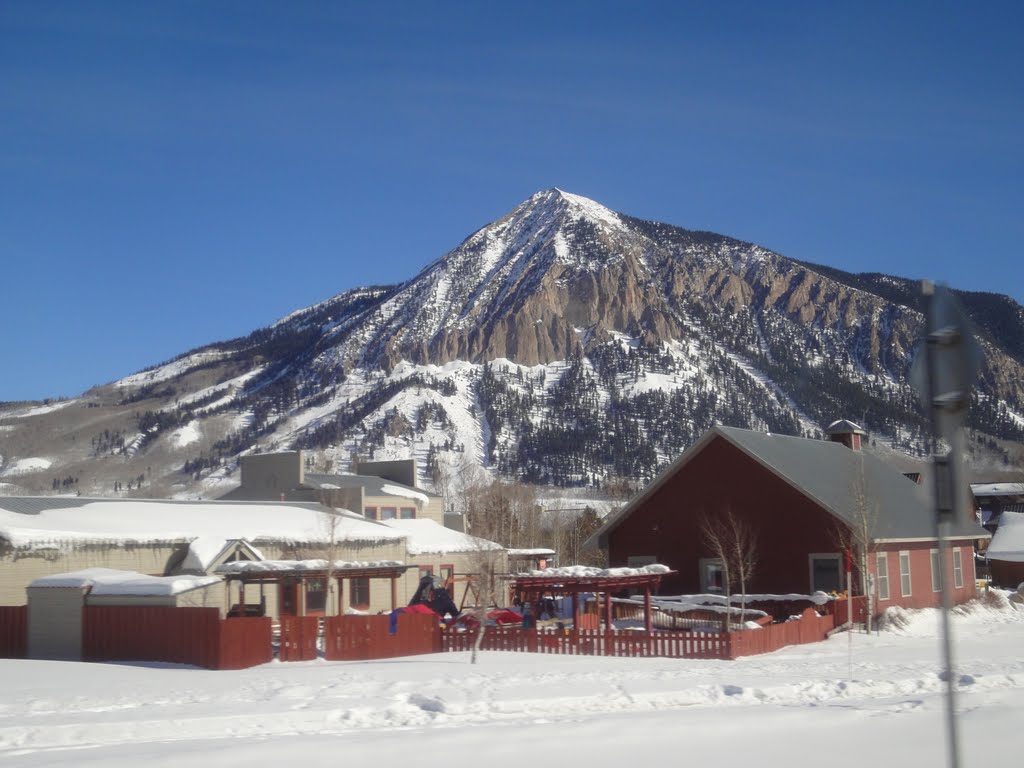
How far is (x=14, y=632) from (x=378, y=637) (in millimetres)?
10375

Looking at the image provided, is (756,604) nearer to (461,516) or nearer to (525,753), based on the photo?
(525,753)

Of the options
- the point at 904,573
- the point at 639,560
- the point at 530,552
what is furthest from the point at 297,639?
the point at 530,552

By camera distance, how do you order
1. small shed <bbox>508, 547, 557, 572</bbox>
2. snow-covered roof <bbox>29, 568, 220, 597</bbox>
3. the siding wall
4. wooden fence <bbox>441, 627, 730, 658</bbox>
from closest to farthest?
wooden fence <bbox>441, 627, 730, 658</bbox>
snow-covered roof <bbox>29, 568, 220, 597</bbox>
the siding wall
small shed <bbox>508, 547, 557, 572</bbox>

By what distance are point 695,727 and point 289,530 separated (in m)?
30.6

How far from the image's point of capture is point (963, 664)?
76.6 ft

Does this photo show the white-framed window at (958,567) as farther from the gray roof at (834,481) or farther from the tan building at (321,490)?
the tan building at (321,490)

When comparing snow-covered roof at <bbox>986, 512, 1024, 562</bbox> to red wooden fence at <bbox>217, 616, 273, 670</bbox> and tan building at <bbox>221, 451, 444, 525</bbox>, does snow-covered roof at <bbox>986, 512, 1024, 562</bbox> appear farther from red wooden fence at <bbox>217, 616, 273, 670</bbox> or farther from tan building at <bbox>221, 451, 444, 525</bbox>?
red wooden fence at <bbox>217, 616, 273, 670</bbox>

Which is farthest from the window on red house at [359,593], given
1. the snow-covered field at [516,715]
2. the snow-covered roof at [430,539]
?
the snow-covered field at [516,715]

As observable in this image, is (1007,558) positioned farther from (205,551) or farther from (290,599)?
(205,551)

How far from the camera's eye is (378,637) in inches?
1105

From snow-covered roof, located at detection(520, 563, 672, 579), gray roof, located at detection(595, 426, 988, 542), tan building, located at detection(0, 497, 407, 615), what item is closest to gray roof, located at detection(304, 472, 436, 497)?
tan building, located at detection(0, 497, 407, 615)

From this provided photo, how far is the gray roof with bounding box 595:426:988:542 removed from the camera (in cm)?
3706

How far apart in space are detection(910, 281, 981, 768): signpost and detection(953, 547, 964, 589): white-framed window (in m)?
40.1

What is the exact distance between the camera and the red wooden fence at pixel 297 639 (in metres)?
26.9
